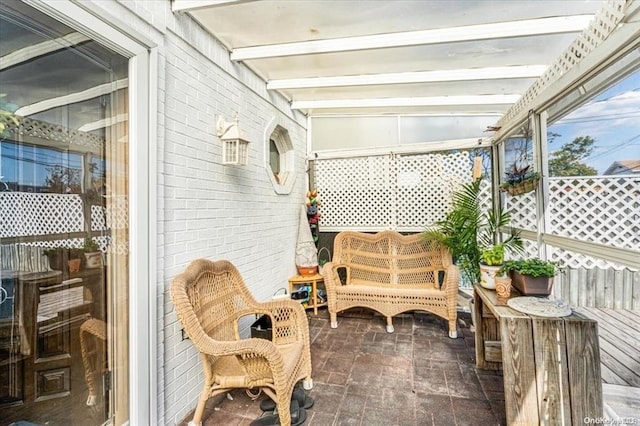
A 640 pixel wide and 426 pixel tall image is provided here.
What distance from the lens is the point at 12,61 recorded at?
1.22 metres

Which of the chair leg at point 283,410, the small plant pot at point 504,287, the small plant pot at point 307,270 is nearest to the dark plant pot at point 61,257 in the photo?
the chair leg at point 283,410

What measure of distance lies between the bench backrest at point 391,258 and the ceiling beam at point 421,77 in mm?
1791

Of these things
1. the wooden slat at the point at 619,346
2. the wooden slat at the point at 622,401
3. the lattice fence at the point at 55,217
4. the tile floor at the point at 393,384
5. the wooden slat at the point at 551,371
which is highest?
the lattice fence at the point at 55,217

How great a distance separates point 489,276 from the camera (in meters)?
2.37

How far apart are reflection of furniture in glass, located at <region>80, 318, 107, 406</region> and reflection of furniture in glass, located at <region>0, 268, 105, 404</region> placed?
30mm

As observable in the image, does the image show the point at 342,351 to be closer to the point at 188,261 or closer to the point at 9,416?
the point at 188,261

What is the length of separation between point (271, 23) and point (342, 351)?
9.50 feet

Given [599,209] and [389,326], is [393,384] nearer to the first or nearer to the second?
[389,326]

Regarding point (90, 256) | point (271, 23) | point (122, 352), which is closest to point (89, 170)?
point (90, 256)

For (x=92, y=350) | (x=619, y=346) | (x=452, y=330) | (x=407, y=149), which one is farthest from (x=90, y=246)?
(x=619, y=346)

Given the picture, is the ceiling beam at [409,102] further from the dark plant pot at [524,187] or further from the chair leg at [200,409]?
the chair leg at [200,409]

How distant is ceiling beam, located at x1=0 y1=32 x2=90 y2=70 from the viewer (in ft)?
3.98

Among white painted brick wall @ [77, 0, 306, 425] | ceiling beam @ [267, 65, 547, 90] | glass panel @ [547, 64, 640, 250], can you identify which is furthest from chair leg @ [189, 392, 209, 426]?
glass panel @ [547, 64, 640, 250]

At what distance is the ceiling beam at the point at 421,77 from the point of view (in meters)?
2.85
